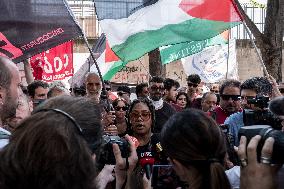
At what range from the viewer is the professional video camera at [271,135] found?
2049mm

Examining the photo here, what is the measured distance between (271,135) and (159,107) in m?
4.75

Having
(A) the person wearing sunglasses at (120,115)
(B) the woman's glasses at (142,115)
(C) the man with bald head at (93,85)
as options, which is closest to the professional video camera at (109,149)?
(B) the woman's glasses at (142,115)

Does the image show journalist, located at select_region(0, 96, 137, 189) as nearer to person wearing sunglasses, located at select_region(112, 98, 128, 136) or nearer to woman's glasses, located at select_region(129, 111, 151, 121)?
woman's glasses, located at select_region(129, 111, 151, 121)

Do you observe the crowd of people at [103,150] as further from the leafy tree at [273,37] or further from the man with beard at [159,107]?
the leafy tree at [273,37]

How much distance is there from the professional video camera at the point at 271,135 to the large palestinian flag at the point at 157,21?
164 inches

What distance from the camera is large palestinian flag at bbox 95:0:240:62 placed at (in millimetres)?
6348

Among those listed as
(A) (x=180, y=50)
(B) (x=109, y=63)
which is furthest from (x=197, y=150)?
(B) (x=109, y=63)

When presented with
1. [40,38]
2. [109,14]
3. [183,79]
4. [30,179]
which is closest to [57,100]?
[30,179]

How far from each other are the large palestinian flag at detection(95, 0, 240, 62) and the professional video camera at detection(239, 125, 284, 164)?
13.7 ft

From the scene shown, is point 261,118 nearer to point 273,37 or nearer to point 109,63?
point 273,37

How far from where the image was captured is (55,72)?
38.9 feet

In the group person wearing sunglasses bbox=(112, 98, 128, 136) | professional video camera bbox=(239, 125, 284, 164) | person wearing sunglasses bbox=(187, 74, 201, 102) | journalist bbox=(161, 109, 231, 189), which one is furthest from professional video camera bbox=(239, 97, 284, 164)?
person wearing sunglasses bbox=(187, 74, 201, 102)

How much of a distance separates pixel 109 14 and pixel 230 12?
141 centimetres

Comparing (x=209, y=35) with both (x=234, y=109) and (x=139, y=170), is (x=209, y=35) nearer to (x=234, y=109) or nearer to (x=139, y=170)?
(x=234, y=109)
